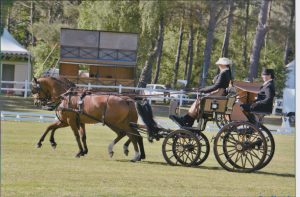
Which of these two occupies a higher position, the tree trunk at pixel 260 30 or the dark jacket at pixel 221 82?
the tree trunk at pixel 260 30

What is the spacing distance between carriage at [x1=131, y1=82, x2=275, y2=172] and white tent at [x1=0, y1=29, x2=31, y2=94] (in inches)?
490

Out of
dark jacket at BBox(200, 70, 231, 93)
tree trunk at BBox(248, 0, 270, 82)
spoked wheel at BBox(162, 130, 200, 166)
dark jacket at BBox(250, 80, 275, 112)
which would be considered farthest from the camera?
tree trunk at BBox(248, 0, 270, 82)

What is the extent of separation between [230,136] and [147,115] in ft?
5.47

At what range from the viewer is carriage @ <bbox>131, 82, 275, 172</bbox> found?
968 centimetres

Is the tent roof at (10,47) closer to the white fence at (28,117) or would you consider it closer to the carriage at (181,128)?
the white fence at (28,117)

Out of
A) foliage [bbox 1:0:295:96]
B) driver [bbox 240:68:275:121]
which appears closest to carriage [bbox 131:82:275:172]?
driver [bbox 240:68:275:121]

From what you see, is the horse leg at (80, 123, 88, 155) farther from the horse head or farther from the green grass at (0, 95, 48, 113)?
the green grass at (0, 95, 48, 113)

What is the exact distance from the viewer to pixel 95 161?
10578mm

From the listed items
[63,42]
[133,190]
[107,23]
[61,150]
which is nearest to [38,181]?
[133,190]

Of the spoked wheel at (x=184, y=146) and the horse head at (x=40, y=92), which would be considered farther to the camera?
the horse head at (x=40, y=92)

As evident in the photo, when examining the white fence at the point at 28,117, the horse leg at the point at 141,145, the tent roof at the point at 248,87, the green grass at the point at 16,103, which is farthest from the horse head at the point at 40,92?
the green grass at the point at 16,103

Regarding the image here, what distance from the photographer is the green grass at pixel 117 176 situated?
297 inches

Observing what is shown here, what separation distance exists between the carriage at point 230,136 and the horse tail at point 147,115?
0.61 ft

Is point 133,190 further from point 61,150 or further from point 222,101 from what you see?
point 61,150
